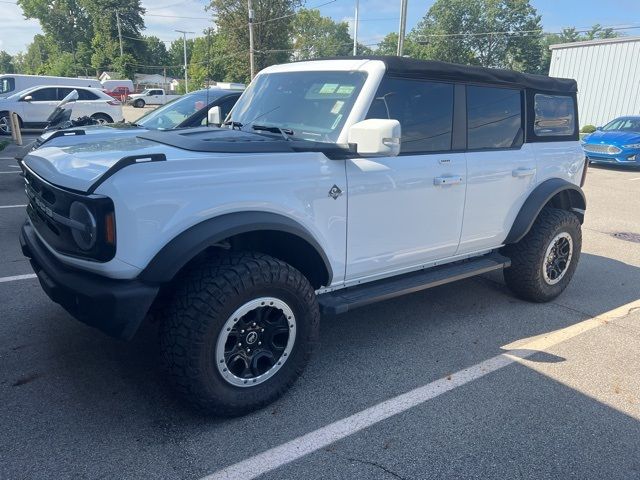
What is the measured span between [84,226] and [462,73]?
295 centimetres

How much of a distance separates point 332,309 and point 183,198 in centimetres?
117

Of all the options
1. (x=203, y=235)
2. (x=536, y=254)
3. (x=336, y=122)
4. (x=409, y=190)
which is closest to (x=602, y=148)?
(x=536, y=254)

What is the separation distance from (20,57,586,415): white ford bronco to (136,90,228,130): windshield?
11.1 ft

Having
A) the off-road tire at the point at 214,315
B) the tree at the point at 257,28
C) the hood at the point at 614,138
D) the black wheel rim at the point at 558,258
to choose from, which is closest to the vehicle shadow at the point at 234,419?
the off-road tire at the point at 214,315

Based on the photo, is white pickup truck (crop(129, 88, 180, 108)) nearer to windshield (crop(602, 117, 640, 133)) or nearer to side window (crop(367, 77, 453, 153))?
windshield (crop(602, 117, 640, 133))

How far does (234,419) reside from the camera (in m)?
2.88

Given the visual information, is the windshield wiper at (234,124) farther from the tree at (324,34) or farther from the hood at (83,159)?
the tree at (324,34)

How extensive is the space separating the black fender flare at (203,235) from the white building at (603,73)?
87.0 feet

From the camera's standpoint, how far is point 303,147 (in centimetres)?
308

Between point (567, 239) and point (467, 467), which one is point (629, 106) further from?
point (467, 467)

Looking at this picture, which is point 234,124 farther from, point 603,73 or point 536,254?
point 603,73

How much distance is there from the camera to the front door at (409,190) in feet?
10.9

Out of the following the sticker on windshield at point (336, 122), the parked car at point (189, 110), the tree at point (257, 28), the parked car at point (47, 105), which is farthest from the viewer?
the tree at point (257, 28)

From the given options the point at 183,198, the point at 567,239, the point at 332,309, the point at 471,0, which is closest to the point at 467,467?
the point at 332,309
